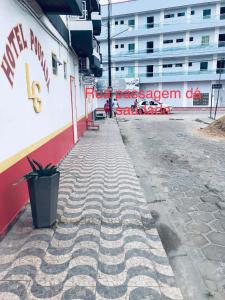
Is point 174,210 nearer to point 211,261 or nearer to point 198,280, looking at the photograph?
point 211,261

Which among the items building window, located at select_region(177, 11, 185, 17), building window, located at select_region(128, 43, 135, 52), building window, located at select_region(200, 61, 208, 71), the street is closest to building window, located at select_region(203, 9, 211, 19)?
building window, located at select_region(177, 11, 185, 17)

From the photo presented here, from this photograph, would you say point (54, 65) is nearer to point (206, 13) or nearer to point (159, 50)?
point (159, 50)

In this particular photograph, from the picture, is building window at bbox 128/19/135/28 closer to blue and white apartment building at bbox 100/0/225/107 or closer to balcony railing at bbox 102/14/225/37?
blue and white apartment building at bbox 100/0/225/107

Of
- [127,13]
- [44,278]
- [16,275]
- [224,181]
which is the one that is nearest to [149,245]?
[44,278]

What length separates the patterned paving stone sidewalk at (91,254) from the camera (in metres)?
2.69

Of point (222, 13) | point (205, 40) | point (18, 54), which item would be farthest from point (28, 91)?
point (222, 13)

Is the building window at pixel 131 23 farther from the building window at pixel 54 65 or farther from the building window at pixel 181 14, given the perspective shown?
the building window at pixel 54 65

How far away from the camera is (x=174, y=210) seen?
4824 millimetres

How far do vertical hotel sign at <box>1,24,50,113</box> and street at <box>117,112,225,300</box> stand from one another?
334 centimetres

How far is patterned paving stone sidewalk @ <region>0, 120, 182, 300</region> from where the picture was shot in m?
2.69

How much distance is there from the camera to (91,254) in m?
3.27

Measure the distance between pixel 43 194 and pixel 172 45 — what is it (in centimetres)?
3768

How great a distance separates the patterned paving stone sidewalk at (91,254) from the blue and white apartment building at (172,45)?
34.3m

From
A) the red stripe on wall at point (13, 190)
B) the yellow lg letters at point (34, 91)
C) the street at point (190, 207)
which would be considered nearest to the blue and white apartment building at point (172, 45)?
the street at point (190, 207)
